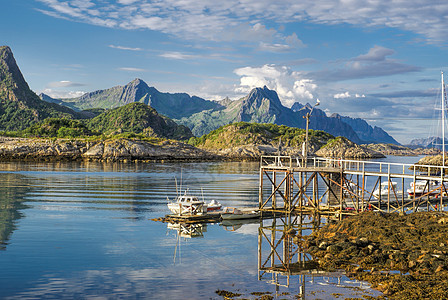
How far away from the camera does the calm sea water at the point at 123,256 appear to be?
25641mm

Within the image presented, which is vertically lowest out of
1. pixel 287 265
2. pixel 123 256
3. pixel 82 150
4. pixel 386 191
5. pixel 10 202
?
pixel 123 256

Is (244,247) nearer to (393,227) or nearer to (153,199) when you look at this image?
(393,227)

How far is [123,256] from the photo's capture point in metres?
33.8

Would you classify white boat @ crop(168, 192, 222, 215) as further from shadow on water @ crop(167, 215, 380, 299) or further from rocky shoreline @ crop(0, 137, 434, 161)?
rocky shoreline @ crop(0, 137, 434, 161)

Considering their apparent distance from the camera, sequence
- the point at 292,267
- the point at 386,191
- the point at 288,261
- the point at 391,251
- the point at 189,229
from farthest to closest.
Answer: the point at 386,191 < the point at 189,229 < the point at 288,261 < the point at 391,251 < the point at 292,267

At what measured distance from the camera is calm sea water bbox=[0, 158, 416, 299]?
2564 centimetres

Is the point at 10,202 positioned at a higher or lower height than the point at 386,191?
lower

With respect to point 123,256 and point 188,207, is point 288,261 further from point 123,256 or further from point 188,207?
point 188,207

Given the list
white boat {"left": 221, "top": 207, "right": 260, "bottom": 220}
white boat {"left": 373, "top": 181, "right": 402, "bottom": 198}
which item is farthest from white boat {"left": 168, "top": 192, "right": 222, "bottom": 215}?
white boat {"left": 373, "top": 181, "right": 402, "bottom": 198}

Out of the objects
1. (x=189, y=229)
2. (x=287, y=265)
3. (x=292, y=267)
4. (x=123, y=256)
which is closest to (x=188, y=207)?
(x=189, y=229)

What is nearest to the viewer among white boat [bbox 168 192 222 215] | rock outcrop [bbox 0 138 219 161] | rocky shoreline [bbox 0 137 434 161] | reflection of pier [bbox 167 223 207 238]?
reflection of pier [bbox 167 223 207 238]

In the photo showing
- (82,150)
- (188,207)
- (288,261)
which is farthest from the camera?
(82,150)

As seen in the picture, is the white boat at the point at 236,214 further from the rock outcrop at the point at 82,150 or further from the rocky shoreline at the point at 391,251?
the rock outcrop at the point at 82,150

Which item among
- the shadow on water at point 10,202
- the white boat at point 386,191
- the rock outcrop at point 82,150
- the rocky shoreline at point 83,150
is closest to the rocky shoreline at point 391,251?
the white boat at point 386,191
